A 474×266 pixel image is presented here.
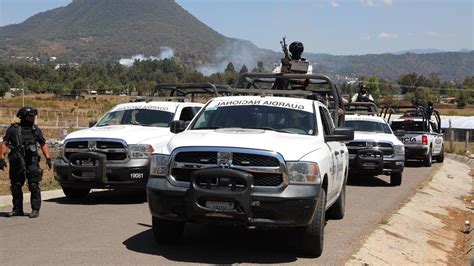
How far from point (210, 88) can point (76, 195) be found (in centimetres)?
535

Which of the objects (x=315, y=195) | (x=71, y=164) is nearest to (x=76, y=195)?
(x=71, y=164)

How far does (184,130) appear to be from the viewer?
29.6ft

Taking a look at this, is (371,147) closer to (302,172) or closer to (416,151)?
(416,151)

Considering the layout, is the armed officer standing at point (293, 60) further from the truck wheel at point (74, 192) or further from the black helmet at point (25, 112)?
the black helmet at point (25, 112)

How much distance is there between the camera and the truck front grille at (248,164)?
287 inches

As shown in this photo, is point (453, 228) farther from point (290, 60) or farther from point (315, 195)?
point (315, 195)

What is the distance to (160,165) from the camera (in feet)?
25.2

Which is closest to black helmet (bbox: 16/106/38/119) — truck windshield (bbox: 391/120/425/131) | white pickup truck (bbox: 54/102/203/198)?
white pickup truck (bbox: 54/102/203/198)

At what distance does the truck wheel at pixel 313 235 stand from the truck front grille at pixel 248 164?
2.29ft

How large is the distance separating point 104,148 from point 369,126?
28.4 feet

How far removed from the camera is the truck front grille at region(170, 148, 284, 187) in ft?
23.9

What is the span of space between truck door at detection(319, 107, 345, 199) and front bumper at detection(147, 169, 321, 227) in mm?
1251

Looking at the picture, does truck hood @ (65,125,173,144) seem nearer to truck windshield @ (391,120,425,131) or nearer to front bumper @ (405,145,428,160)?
front bumper @ (405,145,428,160)

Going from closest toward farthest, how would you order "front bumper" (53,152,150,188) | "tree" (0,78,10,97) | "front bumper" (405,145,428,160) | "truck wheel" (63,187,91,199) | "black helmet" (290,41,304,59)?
"front bumper" (53,152,150,188) < "truck wheel" (63,187,91,199) < "black helmet" (290,41,304,59) < "front bumper" (405,145,428,160) < "tree" (0,78,10,97)
